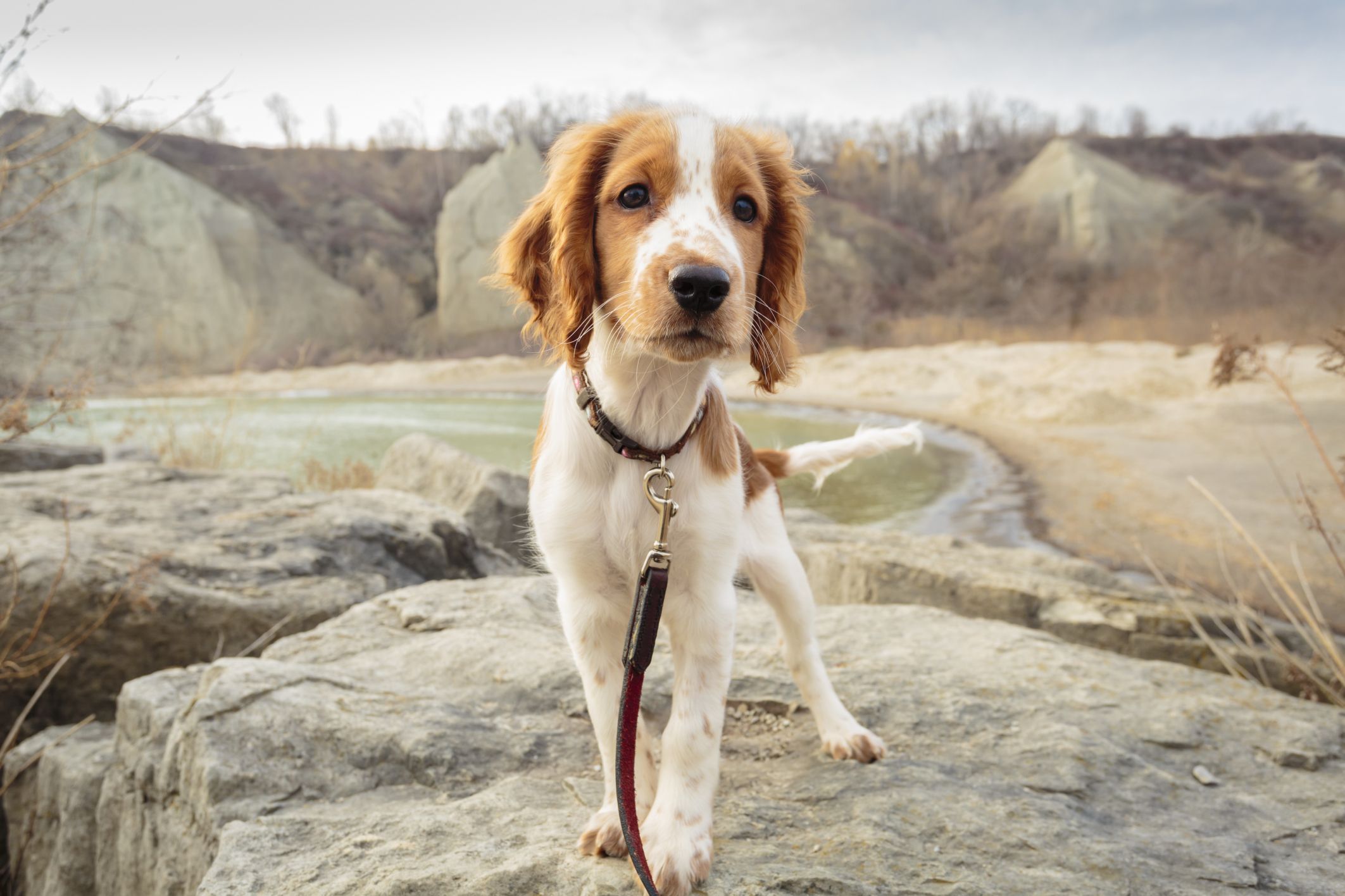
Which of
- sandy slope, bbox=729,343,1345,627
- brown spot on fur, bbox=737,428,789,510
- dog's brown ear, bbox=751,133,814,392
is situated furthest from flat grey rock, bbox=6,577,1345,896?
sandy slope, bbox=729,343,1345,627

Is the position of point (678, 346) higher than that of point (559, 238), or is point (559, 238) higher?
point (559, 238)

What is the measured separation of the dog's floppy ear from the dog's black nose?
0.42m

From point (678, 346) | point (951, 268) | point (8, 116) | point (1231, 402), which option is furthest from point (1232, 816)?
point (951, 268)

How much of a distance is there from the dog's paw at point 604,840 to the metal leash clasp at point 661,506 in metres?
0.66

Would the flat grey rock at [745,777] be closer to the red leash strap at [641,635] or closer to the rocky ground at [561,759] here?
the rocky ground at [561,759]

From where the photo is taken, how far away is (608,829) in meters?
2.16

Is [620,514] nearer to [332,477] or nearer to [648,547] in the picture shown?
[648,547]

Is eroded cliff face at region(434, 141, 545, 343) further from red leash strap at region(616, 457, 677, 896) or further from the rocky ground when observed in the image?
red leash strap at region(616, 457, 677, 896)

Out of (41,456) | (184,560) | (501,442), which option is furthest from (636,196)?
(501,442)

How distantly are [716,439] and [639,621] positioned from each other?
22.3 inches

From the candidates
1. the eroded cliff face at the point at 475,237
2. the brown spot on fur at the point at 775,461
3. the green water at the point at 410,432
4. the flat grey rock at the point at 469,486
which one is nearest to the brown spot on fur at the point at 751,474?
the brown spot on fur at the point at 775,461

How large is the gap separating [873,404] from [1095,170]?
1251 inches

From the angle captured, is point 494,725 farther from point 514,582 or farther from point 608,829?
point 514,582

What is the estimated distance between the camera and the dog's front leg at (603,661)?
228cm
